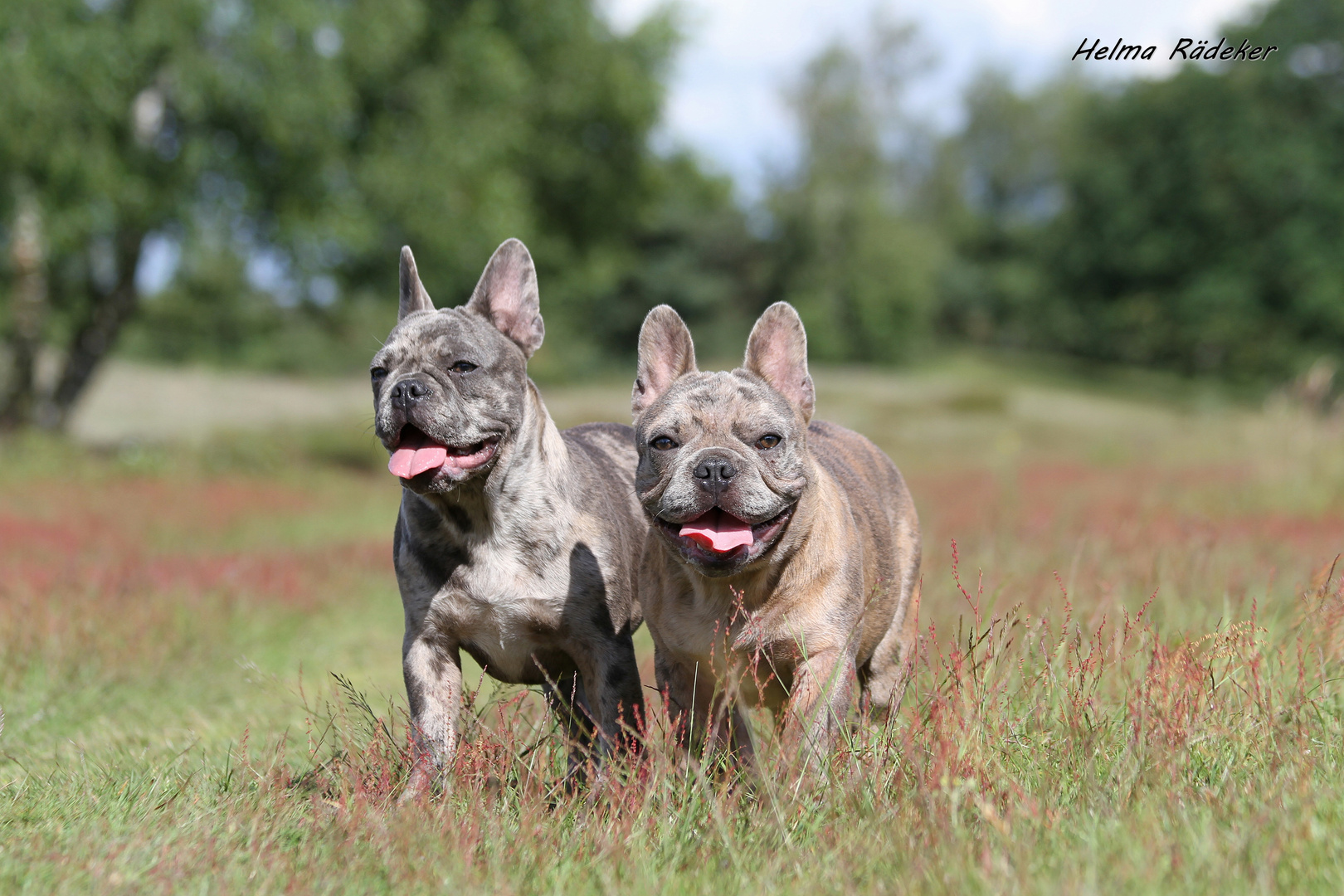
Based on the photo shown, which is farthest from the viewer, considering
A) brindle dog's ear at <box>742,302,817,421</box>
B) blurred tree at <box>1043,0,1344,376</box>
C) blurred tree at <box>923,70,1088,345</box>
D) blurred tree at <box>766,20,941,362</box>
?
blurred tree at <box>923,70,1088,345</box>

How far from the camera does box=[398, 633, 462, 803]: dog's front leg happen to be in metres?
4.39

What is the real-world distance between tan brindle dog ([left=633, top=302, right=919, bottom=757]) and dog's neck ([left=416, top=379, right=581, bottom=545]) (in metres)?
0.46

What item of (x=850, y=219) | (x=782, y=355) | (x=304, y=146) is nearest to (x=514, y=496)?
(x=782, y=355)

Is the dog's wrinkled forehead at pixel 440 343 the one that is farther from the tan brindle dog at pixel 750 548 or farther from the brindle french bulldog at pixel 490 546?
the tan brindle dog at pixel 750 548

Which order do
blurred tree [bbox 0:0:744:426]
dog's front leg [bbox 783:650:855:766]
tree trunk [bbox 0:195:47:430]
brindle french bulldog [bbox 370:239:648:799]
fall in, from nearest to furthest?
dog's front leg [bbox 783:650:855:766] < brindle french bulldog [bbox 370:239:648:799] < blurred tree [bbox 0:0:744:426] < tree trunk [bbox 0:195:47:430]

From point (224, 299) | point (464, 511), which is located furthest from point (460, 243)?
point (224, 299)

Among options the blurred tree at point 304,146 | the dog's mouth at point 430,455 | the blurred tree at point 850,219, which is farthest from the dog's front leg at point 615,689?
the blurred tree at point 850,219

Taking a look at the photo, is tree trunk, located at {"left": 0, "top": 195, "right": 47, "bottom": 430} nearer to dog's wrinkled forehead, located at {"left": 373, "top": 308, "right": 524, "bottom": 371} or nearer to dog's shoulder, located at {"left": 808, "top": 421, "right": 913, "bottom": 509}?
dog's wrinkled forehead, located at {"left": 373, "top": 308, "right": 524, "bottom": 371}

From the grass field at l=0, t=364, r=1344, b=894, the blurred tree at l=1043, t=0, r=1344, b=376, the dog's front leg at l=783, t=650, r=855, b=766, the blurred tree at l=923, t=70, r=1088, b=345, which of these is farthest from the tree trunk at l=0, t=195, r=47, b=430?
the blurred tree at l=923, t=70, r=1088, b=345

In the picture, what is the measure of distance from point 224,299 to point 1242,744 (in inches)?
1682

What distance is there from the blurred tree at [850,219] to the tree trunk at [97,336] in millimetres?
32850

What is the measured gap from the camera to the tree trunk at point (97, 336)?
19344 mm

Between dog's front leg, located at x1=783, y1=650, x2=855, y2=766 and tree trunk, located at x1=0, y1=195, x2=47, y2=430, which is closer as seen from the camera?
dog's front leg, located at x1=783, y1=650, x2=855, y2=766

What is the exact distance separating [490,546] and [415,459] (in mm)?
510
